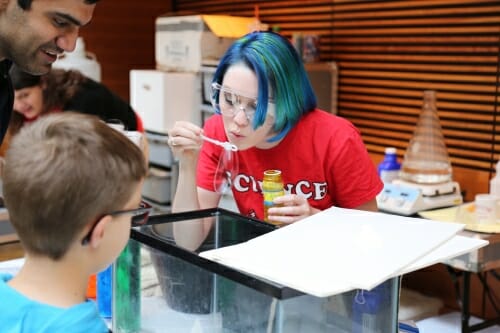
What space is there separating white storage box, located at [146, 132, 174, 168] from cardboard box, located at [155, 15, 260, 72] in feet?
1.58

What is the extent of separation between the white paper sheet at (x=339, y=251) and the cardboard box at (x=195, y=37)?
8.66 ft

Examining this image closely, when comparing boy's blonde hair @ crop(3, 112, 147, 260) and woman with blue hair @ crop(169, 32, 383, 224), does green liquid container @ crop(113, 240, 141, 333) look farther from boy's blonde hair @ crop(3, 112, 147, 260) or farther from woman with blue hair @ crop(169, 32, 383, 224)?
woman with blue hair @ crop(169, 32, 383, 224)

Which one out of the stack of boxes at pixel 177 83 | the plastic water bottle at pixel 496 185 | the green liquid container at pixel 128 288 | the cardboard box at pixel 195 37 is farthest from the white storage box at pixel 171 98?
the green liquid container at pixel 128 288

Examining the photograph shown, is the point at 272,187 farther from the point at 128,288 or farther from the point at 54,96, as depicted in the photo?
the point at 54,96

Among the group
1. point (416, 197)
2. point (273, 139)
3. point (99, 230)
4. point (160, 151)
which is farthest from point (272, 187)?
point (160, 151)

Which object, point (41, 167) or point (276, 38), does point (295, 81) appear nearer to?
point (276, 38)

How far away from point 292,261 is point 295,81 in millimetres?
773

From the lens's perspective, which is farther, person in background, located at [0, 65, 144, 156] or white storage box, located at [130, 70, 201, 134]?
white storage box, located at [130, 70, 201, 134]

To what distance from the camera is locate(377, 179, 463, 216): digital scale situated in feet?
9.35

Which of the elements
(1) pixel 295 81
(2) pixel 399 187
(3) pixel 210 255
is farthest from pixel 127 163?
(2) pixel 399 187

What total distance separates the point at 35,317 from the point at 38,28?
0.96m

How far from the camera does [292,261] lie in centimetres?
120

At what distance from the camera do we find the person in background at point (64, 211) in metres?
1.00

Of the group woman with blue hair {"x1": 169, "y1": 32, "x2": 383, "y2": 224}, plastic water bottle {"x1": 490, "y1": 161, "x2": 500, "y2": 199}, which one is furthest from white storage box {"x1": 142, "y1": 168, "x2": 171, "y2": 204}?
woman with blue hair {"x1": 169, "y1": 32, "x2": 383, "y2": 224}
